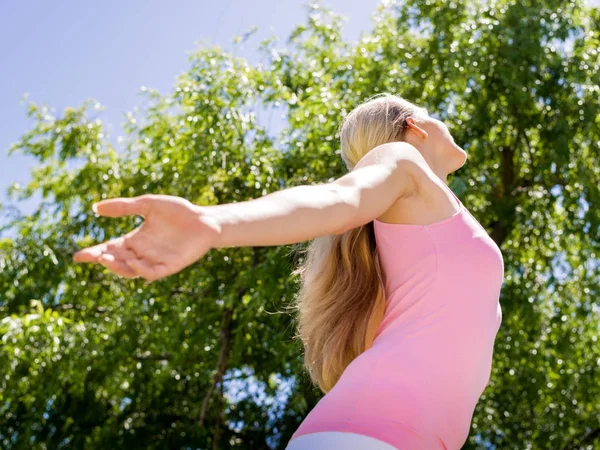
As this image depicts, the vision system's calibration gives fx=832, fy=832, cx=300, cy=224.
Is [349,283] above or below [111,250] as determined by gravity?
above

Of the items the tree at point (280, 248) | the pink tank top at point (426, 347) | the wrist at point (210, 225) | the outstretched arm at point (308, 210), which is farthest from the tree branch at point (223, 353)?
the wrist at point (210, 225)

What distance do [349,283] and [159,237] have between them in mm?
831

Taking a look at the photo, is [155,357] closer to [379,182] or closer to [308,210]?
[379,182]

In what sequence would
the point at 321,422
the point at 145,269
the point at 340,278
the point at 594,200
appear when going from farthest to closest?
the point at 594,200, the point at 340,278, the point at 321,422, the point at 145,269

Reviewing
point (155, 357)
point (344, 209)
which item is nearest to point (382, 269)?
point (344, 209)

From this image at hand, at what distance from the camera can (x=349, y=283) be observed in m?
1.84

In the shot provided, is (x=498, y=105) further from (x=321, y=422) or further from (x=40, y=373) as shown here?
(x=321, y=422)

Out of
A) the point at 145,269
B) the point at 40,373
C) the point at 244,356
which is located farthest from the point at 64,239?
the point at 145,269

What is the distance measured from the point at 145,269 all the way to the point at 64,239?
694 cm

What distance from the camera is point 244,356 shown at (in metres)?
7.07

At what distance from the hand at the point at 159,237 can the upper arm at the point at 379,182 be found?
0.27 metres

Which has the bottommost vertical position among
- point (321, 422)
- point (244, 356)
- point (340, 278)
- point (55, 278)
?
point (321, 422)

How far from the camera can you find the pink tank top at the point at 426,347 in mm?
1412

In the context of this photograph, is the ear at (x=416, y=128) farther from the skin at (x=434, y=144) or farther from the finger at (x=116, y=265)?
the finger at (x=116, y=265)
